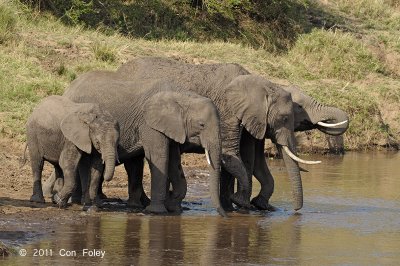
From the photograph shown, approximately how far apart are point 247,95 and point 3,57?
7.01 metres

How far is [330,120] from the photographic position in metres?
15.5

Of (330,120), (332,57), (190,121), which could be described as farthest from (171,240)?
(332,57)

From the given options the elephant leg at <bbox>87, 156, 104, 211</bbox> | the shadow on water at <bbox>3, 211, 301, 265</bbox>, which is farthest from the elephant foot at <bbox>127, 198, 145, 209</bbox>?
the shadow on water at <bbox>3, 211, 301, 265</bbox>

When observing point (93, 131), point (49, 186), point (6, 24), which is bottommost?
point (49, 186)

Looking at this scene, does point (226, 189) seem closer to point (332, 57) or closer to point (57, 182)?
point (57, 182)

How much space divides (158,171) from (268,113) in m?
1.70

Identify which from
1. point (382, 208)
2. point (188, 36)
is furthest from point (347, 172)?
point (188, 36)

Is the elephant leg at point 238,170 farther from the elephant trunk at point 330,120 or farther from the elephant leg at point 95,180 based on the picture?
the elephant leg at point 95,180

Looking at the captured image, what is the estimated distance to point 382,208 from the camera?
51.1 ft

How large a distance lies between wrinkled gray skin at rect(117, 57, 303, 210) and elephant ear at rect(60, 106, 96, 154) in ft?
4.73

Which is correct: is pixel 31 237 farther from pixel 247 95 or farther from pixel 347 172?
pixel 347 172

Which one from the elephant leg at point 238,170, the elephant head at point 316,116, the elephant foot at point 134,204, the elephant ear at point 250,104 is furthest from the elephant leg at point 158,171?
the elephant head at point 316,116

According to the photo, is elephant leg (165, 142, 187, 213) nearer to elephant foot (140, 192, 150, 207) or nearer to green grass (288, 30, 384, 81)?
elephant foot (140, 192, 150, 207)

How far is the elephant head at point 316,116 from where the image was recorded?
1543 cm
